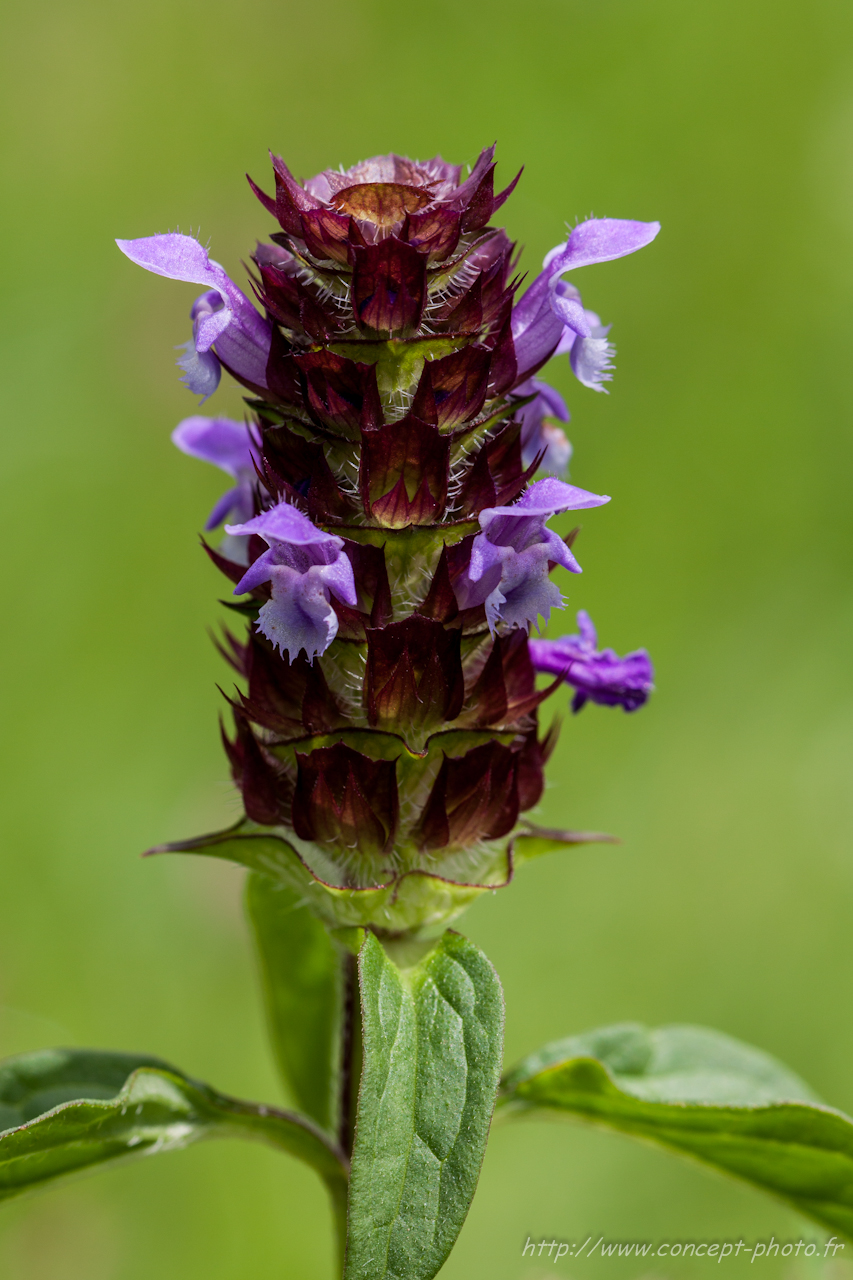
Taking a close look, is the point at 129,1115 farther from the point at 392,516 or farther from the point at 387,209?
the point at 387,209

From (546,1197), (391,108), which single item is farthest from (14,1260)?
(391,108)

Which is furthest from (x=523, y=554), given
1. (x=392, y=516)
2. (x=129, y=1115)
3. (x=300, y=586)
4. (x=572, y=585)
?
(x=572, y=585)

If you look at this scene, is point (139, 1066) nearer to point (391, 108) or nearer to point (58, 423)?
point (58, 423)

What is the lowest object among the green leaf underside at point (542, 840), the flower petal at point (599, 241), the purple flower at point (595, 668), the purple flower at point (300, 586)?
the green leaf underside at point (542, 840)

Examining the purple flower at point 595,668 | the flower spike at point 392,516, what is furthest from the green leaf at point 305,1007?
the purple flower at point 595,668

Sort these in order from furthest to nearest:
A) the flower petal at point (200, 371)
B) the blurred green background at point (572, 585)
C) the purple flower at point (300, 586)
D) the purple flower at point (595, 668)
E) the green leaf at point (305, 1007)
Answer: the blurred green background at point (572, 585), the green leaf at point (305, 1007), the purple flower at point (595, 668), the flower petal at point (200, 371), the purple flower at point (300, 586)

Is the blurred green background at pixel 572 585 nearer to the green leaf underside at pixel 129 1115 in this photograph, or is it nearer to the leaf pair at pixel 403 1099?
the leaf pair at pixel 403 1099

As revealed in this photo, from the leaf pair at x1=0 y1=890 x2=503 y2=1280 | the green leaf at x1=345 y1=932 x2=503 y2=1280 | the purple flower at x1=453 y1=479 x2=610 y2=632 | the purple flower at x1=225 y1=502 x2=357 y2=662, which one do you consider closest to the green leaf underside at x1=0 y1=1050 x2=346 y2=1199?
the leaf pair at x1=0 y1=890 x2=503 y2=1280

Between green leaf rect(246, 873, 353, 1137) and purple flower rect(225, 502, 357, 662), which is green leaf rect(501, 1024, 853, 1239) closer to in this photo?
green leaf rect(246, 873, 353, 1137)
